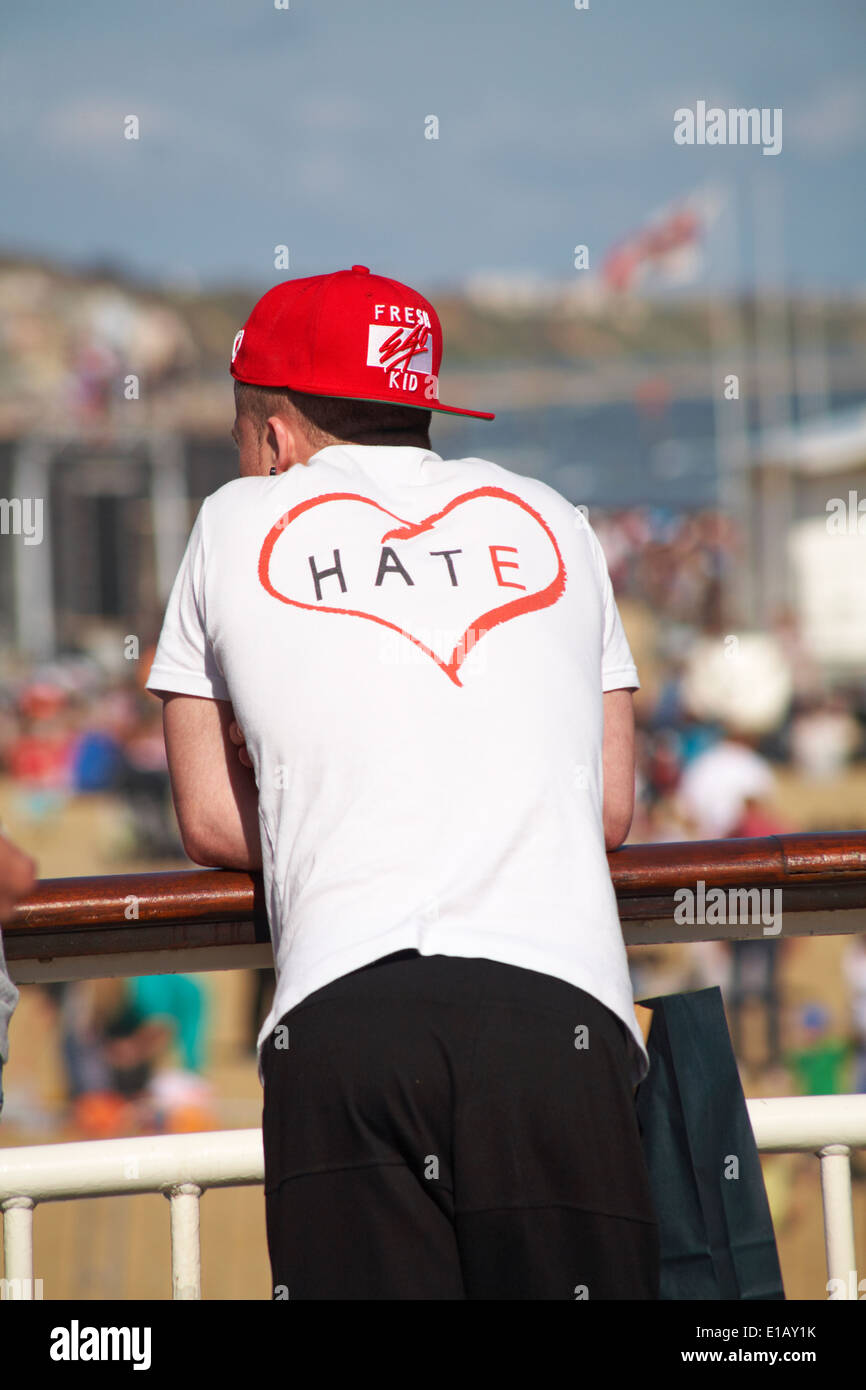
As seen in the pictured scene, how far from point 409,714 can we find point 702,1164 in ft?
2.05

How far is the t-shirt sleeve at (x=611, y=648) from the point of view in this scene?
1575 mm

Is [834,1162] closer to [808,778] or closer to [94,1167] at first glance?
[94,1167]

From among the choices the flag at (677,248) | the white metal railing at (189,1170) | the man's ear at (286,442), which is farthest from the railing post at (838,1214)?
the flag at (677,248)

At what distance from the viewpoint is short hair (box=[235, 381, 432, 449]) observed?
157cm

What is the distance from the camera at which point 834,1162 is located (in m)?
1.66

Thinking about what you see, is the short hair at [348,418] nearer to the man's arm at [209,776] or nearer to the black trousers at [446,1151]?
the man's arm at [209,776]

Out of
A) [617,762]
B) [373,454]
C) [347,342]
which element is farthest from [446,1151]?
[347,342]

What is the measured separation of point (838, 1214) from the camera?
5.41 ft

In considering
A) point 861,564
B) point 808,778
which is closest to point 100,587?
point 861,564

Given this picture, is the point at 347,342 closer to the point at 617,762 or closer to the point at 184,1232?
the point at 617,762

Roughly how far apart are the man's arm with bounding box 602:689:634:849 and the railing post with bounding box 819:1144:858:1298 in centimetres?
47

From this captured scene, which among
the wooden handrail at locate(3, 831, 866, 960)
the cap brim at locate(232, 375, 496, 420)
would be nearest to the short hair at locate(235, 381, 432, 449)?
the cap brim at locate(232, 375, 496, 420)

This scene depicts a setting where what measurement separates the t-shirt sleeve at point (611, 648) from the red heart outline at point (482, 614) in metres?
0.09
